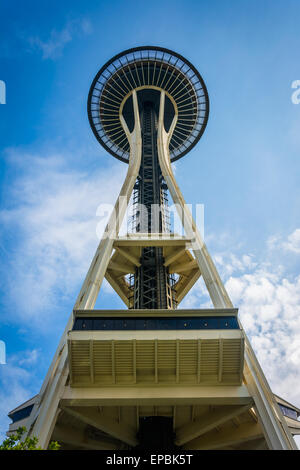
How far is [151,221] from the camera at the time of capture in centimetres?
3916

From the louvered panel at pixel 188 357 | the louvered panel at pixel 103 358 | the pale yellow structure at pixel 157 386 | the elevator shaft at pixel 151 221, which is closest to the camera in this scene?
the pale yellow structure at pixel 157 386

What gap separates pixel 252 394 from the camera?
1878 centimetres

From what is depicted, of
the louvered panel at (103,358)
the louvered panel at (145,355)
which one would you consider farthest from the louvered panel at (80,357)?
the louvered panel at (145,355)

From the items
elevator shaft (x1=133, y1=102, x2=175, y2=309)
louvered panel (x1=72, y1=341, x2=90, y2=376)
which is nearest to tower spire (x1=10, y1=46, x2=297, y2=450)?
louvered panel (x1=72, y1=341, x2=90, y2=376)

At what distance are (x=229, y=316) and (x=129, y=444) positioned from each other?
1029 cm

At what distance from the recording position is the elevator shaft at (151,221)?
31.9 metres

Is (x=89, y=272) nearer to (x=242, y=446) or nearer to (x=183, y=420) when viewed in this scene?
(x=183, y=420)

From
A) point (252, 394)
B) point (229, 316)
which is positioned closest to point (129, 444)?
point (252, 394)

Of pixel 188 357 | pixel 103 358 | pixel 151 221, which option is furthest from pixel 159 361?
pixel 151 221

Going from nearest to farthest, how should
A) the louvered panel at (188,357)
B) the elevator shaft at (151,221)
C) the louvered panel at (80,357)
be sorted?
the louvered panel at (80,357) < the louvered panel at (188,357) < the elevator shaft at (151,221)

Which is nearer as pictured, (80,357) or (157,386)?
(80,357)

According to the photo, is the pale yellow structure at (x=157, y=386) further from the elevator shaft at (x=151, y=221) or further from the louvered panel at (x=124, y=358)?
the elevator shaft at (x=151, y=221)

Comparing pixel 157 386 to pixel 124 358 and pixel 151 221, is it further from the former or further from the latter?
pixel 151 221

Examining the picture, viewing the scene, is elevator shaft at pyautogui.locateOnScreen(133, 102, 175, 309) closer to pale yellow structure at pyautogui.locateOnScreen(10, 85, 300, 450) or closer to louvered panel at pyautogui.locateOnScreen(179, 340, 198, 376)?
pale yellow structure at pyautogui.locateOnScreen(10, 85, 300, 450)
